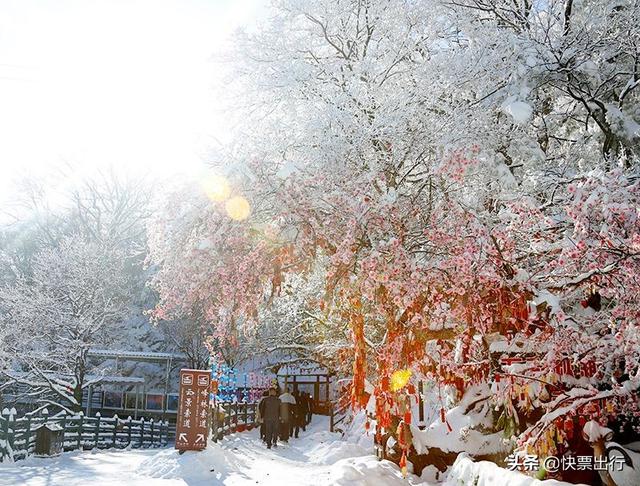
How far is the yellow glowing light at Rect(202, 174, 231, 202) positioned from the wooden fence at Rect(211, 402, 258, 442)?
35.9 feet

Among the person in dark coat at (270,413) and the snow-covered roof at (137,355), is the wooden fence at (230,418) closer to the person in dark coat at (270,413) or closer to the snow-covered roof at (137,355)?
the person in dark coat at (270,413)

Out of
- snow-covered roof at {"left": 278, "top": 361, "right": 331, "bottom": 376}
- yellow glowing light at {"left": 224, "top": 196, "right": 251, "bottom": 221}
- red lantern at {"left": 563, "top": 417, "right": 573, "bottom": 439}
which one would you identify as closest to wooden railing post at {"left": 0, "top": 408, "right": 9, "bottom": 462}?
yellow glowing light at {"left": 224, "top": 196, "right": 251, "bottom": 221}

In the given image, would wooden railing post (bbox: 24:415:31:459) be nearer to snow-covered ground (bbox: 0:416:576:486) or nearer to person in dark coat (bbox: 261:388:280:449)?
snow-covered ground (bbox: 0:416:576:486)

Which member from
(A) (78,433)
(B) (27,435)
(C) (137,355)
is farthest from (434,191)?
(C) (137,355)

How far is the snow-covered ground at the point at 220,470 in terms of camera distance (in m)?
9.71

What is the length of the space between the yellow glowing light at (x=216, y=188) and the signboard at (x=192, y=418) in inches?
272

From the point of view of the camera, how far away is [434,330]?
32.4 feet

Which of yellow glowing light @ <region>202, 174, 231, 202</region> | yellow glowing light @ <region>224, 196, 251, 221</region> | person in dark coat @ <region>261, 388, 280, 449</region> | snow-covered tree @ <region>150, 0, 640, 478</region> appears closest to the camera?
snow-covered tree @ <region>150, 0, 640, 478</region>

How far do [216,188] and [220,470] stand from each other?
6.99 metres

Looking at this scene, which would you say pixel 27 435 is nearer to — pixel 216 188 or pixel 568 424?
pixel 216 188

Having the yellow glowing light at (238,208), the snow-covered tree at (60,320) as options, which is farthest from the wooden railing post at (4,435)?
the snow-covered tree at (60,320)

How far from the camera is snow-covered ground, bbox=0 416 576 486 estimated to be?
9.71 m

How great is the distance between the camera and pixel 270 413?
60.1 feet

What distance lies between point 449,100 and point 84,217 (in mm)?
34208
